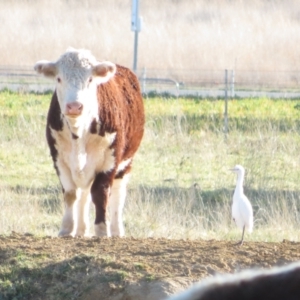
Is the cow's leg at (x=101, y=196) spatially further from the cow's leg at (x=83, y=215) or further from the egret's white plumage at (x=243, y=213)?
the egret's white plumage at (x=243, y=213)

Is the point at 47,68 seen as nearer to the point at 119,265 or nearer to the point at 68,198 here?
the point at 68,198

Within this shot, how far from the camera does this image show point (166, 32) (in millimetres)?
53938

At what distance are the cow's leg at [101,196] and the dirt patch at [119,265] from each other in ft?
4.20

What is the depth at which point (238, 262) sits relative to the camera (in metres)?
6.28

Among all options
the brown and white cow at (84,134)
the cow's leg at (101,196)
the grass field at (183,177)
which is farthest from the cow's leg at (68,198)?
the grass field at (183,177)

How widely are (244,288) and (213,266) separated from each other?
4.31m

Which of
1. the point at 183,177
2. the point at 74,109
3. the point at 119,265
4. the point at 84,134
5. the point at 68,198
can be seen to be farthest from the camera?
the point at 183,177

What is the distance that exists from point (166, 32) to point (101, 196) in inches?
1820

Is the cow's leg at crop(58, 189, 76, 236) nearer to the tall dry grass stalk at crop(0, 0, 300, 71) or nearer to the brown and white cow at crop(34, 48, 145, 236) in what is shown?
the brown and white cow at crop(34, 48, 145, 236)

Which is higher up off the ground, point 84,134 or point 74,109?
point 74,109

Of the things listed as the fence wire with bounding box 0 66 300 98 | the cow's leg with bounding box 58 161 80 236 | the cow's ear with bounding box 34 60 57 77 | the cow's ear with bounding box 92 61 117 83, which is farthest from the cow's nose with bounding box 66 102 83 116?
the fence wire with bounding box 0 66 300 98

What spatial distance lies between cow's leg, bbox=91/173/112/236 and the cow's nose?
798 millimetres

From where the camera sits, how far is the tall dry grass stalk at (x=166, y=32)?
4597 cm

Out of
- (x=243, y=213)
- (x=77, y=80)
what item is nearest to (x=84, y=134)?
(x=77, y=80)
